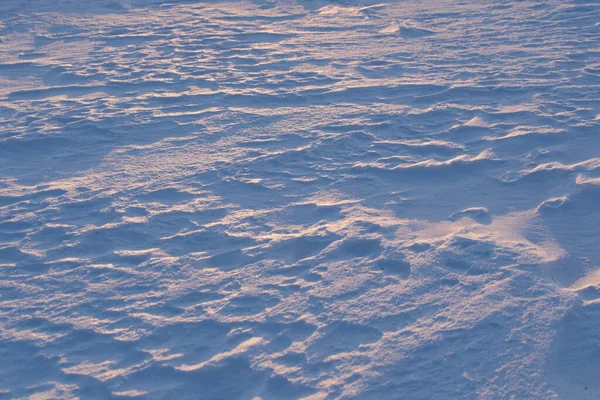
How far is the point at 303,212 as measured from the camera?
11.9ft

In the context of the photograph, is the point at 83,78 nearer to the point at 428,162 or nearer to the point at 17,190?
the point at 17,190

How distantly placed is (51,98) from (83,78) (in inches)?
15.0

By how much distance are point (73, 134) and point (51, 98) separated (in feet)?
2.36

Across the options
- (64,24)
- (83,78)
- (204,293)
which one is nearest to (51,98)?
(83,78)

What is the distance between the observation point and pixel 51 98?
4.97 meters

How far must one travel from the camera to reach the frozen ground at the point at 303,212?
8.95 feet

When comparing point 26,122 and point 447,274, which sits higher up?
point 26,122

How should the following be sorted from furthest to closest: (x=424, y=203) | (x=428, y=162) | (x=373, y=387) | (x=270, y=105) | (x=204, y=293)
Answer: (x=270, y=105)
(x=428, y=162)
(x=424, y=203)
(x=204, y=293)
(x=373, y=387)

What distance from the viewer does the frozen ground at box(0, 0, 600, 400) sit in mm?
2727

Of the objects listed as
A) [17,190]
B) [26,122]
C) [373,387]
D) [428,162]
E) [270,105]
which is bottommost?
[373,387]

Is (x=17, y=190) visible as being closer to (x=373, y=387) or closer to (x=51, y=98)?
(x=51, y=98)

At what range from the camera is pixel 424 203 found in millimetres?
3672

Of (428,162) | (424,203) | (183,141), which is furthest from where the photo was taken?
(183,141)

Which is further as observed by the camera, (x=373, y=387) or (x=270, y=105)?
(x=270, y=105)
